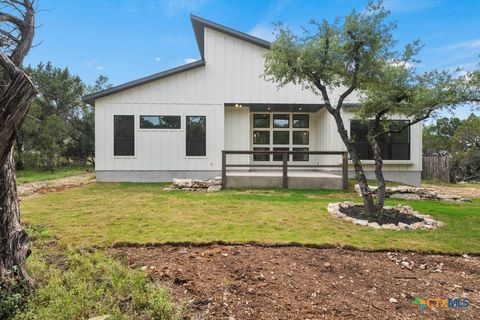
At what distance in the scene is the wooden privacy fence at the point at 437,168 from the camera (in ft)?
45.5

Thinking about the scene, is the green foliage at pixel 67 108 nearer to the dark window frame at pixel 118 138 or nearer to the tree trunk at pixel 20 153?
the tree trunk at pixel 20 153

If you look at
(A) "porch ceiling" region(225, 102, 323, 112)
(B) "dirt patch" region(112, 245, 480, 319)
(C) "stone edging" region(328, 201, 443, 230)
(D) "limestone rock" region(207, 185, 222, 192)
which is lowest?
(B) "dirt patch" region(112, 245, 480, 319)

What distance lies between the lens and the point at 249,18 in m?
13.9

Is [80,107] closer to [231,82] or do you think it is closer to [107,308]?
[231,82]

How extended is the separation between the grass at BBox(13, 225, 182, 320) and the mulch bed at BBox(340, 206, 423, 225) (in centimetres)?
412

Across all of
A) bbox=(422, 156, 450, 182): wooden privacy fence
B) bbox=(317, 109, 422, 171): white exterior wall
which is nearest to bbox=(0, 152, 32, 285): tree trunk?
bbox=(317, 109, 422, 171): white exterior wall

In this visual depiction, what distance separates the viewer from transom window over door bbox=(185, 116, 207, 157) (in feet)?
35.0

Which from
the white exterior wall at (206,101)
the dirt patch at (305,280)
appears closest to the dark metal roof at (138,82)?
the white exterior wall at (206,101)

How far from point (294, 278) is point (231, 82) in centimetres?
914

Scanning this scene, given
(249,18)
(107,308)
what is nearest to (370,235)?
(107,308)

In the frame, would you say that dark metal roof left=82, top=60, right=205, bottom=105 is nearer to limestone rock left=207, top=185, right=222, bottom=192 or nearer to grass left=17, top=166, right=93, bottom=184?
grass left=17, top=166, right=93, bottom=184

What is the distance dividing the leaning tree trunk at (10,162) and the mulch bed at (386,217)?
5088mm

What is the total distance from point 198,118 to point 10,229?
8.79m

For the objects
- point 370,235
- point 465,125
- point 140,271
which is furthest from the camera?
point 465,125
